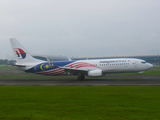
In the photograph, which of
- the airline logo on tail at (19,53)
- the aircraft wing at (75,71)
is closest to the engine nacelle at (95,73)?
the aircraft wing at (75,71)

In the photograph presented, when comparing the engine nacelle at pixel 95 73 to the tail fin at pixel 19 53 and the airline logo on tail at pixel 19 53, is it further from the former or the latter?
the airline logo on tail at pixel 19 53

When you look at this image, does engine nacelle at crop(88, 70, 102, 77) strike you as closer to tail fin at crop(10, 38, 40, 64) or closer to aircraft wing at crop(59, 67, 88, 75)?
aircraft wing at crop(59, 67, 88, 75)

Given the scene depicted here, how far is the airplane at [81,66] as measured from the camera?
105ft

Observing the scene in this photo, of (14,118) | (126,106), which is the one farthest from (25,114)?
(126,106)

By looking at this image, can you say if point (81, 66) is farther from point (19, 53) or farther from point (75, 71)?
point (19, 53)

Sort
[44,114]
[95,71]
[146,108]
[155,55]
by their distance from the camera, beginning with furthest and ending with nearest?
1. [155,55]
2. [95,71]
3. [146,108]
4. [44,114]

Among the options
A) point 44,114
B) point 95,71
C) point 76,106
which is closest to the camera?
point 44,114

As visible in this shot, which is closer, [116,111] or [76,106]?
[116,111]

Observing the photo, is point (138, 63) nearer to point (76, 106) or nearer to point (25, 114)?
point (76, 106)

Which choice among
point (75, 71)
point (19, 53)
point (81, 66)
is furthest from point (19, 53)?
point (81, 66)

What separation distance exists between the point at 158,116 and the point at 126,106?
94.3 inches

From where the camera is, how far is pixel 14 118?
28.4 ft

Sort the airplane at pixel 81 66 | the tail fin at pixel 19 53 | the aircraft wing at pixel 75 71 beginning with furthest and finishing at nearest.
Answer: the tail fin at pixel 19 53 → the airplane at pixel 81 66 → the aircraft wing at pixel 75 71

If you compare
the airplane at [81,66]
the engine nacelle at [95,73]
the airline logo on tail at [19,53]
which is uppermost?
the airline logo on tail at [19,53]
